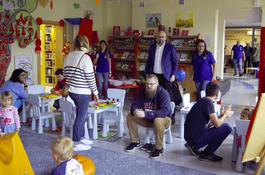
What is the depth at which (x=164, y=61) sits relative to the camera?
4918 millimetres

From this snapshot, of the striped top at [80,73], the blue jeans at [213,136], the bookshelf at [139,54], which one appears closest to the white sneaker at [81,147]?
the striped top at [80,73]

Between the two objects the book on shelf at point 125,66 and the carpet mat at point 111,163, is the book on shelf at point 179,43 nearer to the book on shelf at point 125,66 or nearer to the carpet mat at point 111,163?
the book on shelf at point 125,66

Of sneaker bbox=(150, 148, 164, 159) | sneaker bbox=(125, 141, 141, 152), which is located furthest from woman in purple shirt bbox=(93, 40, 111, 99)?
sneaker bbox=(150, 148, 164, 159)

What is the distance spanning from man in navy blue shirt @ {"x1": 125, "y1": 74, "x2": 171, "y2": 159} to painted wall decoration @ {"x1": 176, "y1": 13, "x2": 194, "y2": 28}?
175 inches

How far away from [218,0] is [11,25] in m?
5.36

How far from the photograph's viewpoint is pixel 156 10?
8.29 metres

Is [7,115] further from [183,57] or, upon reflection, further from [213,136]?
Answer: [183,57]

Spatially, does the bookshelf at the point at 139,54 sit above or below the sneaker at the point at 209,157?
above

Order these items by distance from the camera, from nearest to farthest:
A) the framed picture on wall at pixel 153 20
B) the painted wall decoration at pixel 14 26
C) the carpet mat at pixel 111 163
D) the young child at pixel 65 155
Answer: the young child at pixel 65 155 < the carpet mat at pixel 111 163 < the painted wall decoration at pixel 14 26 < the framed picture on wall at pixel 153 20

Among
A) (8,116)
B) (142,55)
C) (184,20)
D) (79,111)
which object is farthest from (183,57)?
(8,116)

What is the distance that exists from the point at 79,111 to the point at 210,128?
1.84 meters

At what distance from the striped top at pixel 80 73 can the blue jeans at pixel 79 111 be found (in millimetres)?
79

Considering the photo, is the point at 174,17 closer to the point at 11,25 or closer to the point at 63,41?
the point at 63,41

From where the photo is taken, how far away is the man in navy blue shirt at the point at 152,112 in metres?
3.79
